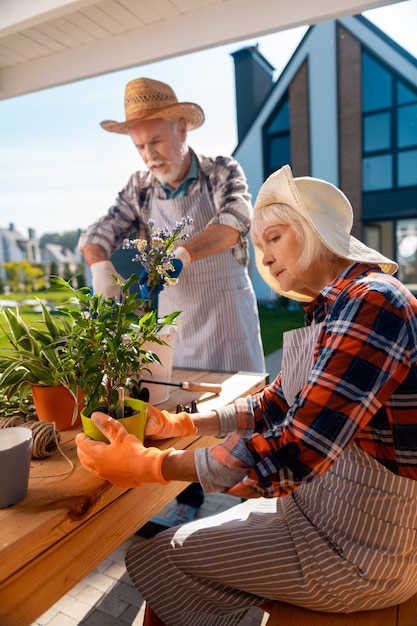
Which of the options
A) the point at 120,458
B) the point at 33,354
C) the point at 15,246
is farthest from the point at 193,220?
the point at 15,246

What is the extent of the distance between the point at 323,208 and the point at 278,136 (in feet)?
29.3

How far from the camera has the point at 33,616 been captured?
0.75m

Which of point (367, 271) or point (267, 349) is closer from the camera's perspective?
point (367, 271)

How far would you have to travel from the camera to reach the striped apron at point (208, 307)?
217 centimetres

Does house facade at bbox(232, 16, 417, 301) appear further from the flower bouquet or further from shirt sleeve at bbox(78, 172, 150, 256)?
the flower bouquet

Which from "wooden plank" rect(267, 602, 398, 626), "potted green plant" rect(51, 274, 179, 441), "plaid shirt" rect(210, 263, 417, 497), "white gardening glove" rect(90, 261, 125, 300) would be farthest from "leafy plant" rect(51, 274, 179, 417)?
"white gardening glove" rect(90, 261, 125, 300)

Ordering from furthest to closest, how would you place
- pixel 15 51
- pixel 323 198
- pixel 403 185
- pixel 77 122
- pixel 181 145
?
pixel 77 122, pixel 403 185, pixel 15 51, pixel 181 145, pixel 323 198

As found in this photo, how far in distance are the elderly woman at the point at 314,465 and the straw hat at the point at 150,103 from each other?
1005mm

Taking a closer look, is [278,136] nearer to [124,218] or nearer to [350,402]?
[124,218]

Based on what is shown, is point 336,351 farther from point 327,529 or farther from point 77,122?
point 77,122

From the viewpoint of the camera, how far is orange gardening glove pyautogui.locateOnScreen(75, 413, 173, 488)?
0.90 m

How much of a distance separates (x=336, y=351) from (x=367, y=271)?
26 centimetres

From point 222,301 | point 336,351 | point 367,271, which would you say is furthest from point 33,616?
point 222,301

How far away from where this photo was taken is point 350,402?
0.84m
